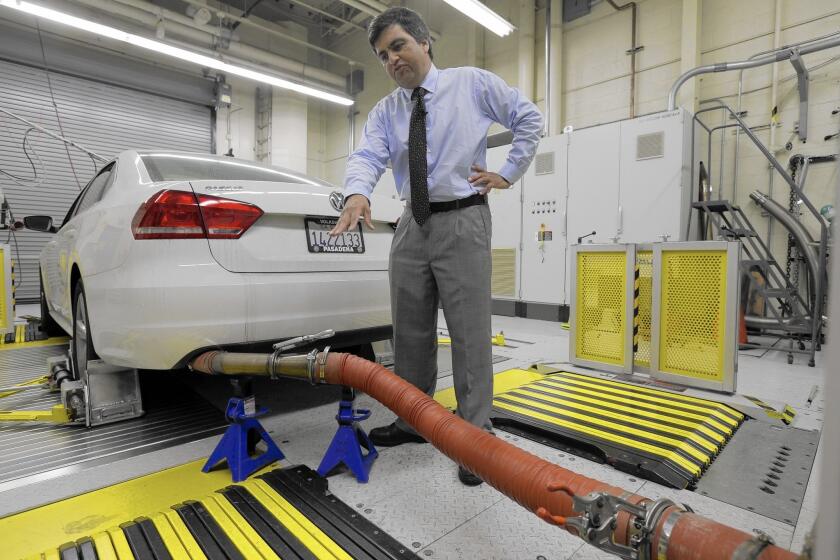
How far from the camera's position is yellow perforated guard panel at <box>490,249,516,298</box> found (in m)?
6.53

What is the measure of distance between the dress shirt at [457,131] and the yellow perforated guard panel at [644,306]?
199 centimetres

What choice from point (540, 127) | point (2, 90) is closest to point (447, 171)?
point (540, 127)

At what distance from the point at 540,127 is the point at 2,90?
10.2 metres

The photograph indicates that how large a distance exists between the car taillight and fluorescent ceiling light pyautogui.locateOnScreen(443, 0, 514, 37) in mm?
4808

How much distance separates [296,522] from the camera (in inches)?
51.9

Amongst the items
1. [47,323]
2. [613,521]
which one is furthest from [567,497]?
[47,323]

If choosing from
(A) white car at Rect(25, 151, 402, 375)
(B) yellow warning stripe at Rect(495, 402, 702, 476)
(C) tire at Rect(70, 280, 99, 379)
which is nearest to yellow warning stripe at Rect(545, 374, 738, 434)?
(B) yellow warning stripe at Rect(495, 402, 702, 476)

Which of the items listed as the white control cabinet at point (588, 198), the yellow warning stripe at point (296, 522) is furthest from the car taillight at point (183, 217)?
the white control cabinet at point (588, 198)

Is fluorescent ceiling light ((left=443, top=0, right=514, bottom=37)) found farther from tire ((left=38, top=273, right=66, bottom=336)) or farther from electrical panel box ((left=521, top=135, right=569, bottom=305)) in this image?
tire ((left=38, top=273, right=66, bottom=336))

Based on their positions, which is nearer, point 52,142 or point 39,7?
point 39,7

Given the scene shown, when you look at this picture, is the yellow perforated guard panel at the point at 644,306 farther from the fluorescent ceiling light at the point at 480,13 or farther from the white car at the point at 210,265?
the fluorescent ceiling light at the point at 480,13

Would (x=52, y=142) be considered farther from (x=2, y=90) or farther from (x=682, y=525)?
(x=682, y=525)

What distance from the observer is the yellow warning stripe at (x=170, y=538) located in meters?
1.17

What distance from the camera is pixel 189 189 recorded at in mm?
1711
